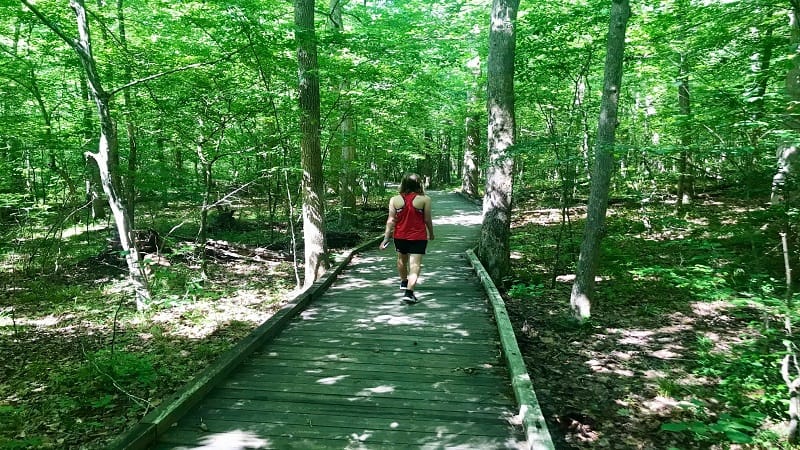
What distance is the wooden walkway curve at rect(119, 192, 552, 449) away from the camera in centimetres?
347

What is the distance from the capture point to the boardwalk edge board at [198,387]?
3.26 metres

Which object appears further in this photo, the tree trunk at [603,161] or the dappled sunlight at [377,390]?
the tree trunk at [603,161]

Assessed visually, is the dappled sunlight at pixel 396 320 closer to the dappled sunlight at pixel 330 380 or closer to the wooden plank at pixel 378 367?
the wooden plank at pixel 378 367

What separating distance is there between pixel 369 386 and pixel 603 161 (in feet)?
14.7

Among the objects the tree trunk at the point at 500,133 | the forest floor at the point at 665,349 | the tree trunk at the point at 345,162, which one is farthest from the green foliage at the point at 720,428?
the tree trunk at the point at 345,162

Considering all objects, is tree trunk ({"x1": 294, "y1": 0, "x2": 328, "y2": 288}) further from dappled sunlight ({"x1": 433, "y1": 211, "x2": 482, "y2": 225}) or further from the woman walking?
dappled sunlight ({"x1": 433, "y1": 211, "x2": 482, "y2": 225})

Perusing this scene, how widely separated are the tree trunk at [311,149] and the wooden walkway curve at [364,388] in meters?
1.68

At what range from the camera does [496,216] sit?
859 centimetres

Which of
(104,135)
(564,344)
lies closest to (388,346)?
(564,344)

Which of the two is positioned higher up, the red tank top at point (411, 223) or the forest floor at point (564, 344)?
the red tank top at point (411, 223)

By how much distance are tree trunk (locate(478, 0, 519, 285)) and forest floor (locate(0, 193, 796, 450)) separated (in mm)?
895

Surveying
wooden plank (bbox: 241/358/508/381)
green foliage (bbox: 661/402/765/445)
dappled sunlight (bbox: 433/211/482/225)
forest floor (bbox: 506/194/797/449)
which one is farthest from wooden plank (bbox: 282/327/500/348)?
dappled sunlight (bbox: 433/211/482/225)

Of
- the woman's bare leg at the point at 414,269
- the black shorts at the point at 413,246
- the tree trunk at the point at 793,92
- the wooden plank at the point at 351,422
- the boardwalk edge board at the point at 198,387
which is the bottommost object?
the wooden plank at the point at 351,422

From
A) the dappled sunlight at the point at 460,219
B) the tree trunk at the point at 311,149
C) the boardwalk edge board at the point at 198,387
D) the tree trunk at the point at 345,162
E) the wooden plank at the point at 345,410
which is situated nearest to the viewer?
the boardwalk edge board at the point at 198,387
